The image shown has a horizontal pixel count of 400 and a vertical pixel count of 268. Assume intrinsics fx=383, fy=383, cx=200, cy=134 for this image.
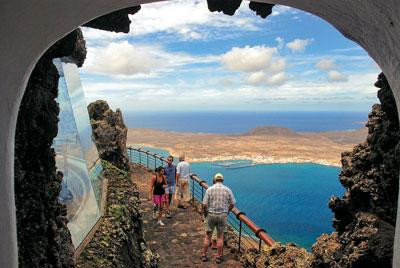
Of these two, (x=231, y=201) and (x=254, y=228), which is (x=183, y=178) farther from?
(x=254, y=228)

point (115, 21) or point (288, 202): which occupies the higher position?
point (115, 21)

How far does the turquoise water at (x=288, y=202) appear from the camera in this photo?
13.0 metres

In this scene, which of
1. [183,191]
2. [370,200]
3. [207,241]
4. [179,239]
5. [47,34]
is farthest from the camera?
Answer: [183,191]

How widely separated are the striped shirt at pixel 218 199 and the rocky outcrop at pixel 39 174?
3.58 meters

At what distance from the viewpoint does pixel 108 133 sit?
42.7 feet

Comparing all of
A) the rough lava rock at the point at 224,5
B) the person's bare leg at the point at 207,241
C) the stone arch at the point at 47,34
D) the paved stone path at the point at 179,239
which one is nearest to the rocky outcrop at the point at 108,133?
the paved stone path at the point at 179,239

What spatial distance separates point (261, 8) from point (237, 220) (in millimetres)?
5737

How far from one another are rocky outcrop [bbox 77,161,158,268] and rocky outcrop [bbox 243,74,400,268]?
358 centimetres

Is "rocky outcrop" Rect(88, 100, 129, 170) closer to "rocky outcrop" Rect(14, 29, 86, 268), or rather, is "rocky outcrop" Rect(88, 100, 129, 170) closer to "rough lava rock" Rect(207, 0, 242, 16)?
"rocky outcrop" Rect(14, 29, 86, 268)

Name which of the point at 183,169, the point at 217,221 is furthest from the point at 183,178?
the point at 217,221

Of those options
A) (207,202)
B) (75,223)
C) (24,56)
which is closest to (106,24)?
(24,56)

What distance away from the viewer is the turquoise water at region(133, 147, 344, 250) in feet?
42.6

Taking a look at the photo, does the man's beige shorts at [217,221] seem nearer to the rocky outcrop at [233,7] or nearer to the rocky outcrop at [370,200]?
the rocky outcrop at [370,200]

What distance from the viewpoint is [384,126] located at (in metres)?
4.62
